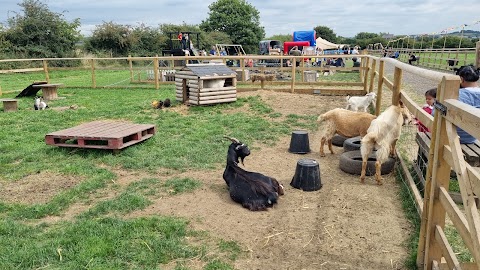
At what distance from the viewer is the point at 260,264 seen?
301 cm

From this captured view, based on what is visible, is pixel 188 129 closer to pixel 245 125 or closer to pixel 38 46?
pixel 245 125

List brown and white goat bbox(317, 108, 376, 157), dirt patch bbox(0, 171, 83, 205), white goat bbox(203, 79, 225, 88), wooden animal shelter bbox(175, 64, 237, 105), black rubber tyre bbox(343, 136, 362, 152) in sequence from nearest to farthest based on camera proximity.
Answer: dirt patch bbox(0, 171, 83, 205)
brown and white goat bbox(317, 108, 376, 157)
black rubber tyre bbox(343, 136, 362, 152)
wooden animal shelter bbox(175, 64, 237, 105)
white goat bbox(203, 79, 225, 88)

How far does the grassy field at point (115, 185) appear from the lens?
122 inches

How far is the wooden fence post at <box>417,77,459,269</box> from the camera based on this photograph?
232 centimetres

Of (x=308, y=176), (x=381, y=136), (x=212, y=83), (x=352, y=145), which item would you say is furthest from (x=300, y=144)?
(x=212, y=83)

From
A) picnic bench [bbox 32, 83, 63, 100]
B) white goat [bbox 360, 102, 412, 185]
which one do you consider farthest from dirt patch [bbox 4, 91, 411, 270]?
picnic bench [bbox 32, 83, 63, 100]

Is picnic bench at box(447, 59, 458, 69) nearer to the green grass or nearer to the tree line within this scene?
the tree line

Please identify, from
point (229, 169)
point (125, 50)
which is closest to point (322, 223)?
point (229, 169)

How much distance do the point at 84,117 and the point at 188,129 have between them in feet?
10.8

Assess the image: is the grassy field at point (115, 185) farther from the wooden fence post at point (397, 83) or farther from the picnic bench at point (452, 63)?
the picnic bench at point (452, 63)

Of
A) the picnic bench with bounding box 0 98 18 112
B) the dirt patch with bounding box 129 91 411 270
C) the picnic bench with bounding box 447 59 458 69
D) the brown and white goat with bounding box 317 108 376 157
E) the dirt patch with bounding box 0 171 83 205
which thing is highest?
the picnic bench with bounding box 447 59 458 69

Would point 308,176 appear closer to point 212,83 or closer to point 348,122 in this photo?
point 348,122

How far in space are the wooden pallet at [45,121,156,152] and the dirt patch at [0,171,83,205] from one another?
0.90 metres

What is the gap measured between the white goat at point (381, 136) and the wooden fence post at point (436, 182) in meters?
1.85
